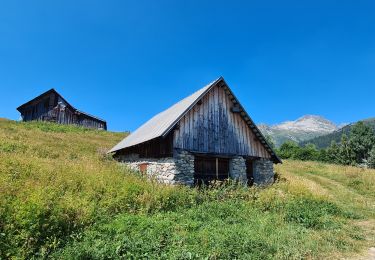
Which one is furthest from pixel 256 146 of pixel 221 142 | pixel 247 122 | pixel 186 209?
pixel 186 209

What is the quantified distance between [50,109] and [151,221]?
43435mm

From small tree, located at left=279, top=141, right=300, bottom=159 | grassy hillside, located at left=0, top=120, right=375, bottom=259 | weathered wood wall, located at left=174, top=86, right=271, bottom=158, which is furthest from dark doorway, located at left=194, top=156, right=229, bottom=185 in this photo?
small tree, located at left=279, top=141, right=300, bottom=159

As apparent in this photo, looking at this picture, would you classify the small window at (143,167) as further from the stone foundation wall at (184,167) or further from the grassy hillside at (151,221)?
Answer: the grassy hillside at (151,221)

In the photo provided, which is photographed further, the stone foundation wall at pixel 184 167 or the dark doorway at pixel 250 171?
the dark doorway at pixel 250 171

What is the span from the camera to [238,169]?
19.0 m

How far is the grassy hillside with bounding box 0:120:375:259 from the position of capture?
7.11 m

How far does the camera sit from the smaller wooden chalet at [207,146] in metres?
16.6

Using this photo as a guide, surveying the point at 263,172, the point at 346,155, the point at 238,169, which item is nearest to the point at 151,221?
the point at 238,169

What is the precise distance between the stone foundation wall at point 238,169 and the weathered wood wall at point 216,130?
45cm

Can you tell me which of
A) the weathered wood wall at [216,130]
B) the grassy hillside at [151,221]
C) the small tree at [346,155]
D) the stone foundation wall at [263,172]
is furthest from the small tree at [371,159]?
the grassy hillside at [151,221]

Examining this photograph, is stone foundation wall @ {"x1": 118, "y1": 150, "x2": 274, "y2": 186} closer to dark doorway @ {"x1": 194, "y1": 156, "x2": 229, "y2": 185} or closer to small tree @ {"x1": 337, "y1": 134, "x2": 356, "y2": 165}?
dark doorway @ {"x1": 194, "y1": 156, "x2": 229, "y2": 185}

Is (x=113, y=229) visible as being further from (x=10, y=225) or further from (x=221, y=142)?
(x=221, y=142)

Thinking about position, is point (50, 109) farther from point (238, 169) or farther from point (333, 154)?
point (333, 154)

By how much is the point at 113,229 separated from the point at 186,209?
13.0 feet
